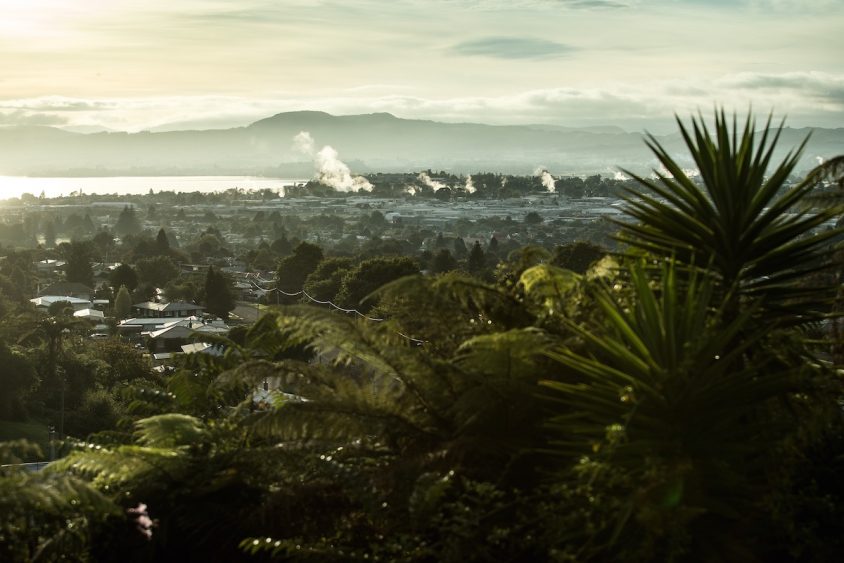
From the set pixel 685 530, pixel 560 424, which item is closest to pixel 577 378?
pixel 560 424

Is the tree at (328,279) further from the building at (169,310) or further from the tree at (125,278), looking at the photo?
the tree at (125,278)

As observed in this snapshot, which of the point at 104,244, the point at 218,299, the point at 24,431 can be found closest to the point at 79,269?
the point at 218,299

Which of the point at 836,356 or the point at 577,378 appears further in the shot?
the point at 836,356

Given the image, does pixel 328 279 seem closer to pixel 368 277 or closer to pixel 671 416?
pixel 368 277

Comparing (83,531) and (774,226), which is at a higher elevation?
(774,226)

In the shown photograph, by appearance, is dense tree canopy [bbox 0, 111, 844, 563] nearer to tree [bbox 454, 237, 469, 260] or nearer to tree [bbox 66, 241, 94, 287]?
tree [bbox 66, 241, 94, 287]

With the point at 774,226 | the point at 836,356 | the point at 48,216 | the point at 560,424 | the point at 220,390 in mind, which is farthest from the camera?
the point at 48,216

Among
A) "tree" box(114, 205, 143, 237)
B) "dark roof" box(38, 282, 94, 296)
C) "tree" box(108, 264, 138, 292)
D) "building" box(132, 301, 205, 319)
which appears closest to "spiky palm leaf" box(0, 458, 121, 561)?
"building" box(132, 301, 205, 319)

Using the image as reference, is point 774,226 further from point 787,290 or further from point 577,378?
point 577,378
